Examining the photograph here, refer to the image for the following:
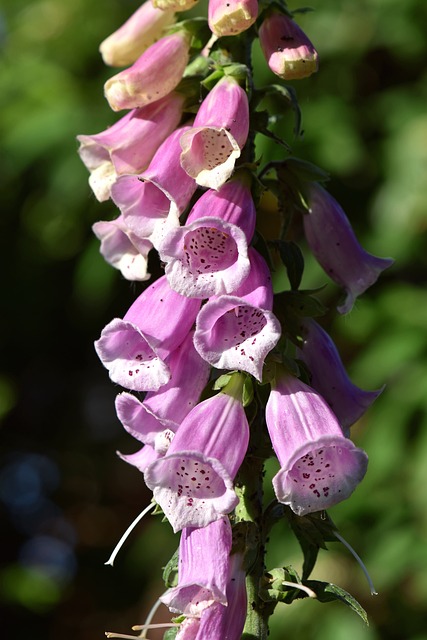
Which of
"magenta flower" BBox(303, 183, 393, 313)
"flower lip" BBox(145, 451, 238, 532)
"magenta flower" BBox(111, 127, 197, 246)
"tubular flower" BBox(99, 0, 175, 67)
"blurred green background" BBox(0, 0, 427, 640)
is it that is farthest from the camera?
"blurred green background" BBox(0, 0, 427, 640)

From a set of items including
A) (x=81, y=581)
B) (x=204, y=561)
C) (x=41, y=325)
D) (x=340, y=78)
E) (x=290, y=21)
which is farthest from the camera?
(x=81, y=581)

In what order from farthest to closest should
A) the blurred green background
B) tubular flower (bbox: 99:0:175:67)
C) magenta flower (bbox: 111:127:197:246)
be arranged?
the blurred green background → tubular flower (bbox: 99:0:175:67) → magenta flower (bbox: 111:127:197:246)

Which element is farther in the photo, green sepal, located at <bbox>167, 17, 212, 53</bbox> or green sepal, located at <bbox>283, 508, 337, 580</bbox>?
green sepal, located at <bbox>167, 17, 212, 53</bbox>

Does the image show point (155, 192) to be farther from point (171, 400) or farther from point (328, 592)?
point (328, 592)

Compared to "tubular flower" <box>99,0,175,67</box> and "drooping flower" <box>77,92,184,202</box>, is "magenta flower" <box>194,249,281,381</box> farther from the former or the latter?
"tubular flower" <box>99,0,175,67</box>

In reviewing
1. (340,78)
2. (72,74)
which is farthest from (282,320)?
(72,74)

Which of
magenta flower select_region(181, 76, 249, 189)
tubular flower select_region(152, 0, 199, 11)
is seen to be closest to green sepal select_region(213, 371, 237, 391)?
magenta flower select_region(181, 76, 249, 189)

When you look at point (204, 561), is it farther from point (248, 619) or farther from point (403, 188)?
point (403, 188)

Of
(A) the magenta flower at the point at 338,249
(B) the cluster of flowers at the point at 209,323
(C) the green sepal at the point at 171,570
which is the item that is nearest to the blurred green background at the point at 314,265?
(A) the magenta flower at the point at 338,249

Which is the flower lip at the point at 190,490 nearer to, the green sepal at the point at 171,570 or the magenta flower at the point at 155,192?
the green sepal at the point at 171,570
